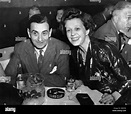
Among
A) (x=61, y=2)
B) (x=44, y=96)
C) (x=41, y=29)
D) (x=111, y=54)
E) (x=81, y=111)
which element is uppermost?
(x=61, y=2)

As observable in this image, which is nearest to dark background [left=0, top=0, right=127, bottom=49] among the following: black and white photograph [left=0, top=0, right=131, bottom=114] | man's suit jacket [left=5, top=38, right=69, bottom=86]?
black and white photograph [left=0, top=0, right=131, bottom=114]

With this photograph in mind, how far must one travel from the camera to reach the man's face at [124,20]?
1092 mm

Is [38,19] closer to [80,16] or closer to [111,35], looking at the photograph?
[80,16]

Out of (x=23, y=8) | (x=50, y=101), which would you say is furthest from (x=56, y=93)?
(x=23, y=8)

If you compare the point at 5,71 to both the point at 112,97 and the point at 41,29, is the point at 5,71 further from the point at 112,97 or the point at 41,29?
the point at 112,97

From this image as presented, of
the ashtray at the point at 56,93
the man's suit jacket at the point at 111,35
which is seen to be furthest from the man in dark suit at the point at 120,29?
the ashtray at the point at 56,93

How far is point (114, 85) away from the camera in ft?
3.72

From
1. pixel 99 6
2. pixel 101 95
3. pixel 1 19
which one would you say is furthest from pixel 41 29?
pixel 101 95

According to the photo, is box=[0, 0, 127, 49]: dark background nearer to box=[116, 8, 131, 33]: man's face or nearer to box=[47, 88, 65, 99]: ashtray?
box=[116, 8, 131, 33]: man's face

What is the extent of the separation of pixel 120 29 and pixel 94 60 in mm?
205

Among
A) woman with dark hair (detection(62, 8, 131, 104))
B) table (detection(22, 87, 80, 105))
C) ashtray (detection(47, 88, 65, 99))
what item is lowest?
table (detection(22, 87, 80, 105))

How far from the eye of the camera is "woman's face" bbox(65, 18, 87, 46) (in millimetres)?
1100

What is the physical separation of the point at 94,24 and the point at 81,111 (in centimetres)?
45

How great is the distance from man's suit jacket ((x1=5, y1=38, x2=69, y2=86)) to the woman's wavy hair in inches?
6.0
